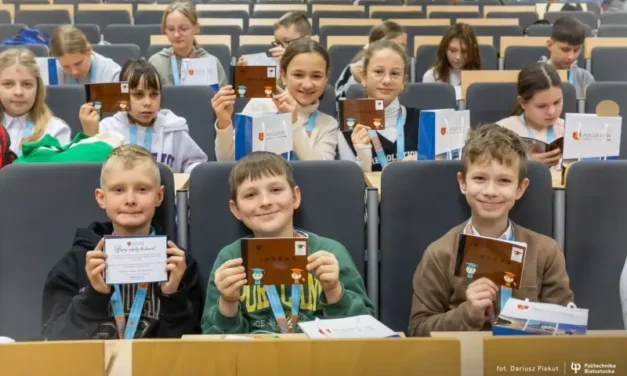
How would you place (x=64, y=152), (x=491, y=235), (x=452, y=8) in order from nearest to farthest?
(x=491, y=235) < (x=64, y=152) < (x=452, y=8)

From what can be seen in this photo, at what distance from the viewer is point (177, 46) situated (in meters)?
5.34

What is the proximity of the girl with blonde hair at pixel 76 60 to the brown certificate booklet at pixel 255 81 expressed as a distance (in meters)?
1.36

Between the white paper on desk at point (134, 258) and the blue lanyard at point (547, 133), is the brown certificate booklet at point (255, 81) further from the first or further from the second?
the white paper on desk at point (134, 258)

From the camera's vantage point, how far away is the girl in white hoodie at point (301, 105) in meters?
3.62

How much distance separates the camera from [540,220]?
108 inches

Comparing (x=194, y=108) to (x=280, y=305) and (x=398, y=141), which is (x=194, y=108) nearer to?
(x=398, y=141)

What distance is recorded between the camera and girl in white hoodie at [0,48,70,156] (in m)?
3.72

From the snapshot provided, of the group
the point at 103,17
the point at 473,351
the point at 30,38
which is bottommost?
the point at 473,351

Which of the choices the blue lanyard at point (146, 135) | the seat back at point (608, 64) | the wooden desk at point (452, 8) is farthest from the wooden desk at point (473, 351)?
the wooden desk at point (452, 8)

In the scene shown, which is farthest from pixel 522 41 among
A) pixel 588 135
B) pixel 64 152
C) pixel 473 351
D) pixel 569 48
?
pixel 473 351

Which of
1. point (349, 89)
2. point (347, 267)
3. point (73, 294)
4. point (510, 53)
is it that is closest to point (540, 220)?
point (347, 267)

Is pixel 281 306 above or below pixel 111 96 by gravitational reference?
below

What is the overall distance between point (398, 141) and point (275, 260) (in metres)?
1.64

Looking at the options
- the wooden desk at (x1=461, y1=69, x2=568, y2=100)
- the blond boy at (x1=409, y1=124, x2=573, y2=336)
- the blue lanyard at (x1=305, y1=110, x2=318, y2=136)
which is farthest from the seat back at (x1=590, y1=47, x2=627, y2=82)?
the blond boy at (x1=409, y1=124, x2=573, y2=336)
